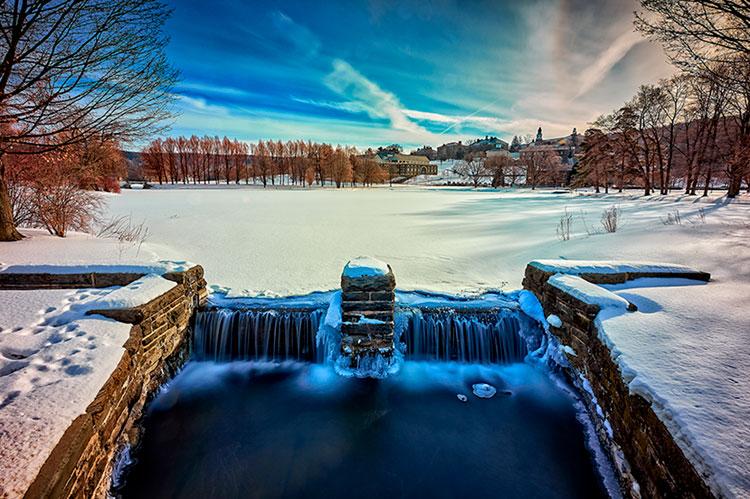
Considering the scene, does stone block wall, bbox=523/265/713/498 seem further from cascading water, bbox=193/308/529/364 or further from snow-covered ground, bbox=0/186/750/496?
cascading water, bbox=193/308/529/364

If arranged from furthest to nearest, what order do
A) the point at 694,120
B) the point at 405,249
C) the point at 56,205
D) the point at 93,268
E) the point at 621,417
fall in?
the point at 694,120
the point at 405,249
the point at 56,205
the point at 93,268
the point at 621,417

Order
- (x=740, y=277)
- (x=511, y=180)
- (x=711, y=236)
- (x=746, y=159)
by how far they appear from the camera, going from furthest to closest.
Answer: (x=511, y=180), (x=746, y=159), (x=711, y=236), (x=740, y=277)

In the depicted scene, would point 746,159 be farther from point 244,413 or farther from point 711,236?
point 244,413

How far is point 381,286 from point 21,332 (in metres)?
4.32

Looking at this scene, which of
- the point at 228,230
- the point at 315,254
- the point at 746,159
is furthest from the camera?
the point at 746,159

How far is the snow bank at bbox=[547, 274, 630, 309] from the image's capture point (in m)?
4.16

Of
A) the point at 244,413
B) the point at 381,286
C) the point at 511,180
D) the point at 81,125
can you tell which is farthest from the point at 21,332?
the point at 511,180

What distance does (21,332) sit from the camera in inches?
140

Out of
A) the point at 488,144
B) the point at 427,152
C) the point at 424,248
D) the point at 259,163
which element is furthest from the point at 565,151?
the point at 424,248

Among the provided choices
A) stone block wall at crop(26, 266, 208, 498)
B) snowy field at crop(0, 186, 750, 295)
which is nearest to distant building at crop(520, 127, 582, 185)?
snowy field at crop(0, 186, 750, 295)

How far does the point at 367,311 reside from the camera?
498 centimetres

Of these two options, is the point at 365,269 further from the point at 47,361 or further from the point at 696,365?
the point at 696,365

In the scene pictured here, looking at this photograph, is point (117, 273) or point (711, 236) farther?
point (711, 236)

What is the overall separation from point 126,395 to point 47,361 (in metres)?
0.83
